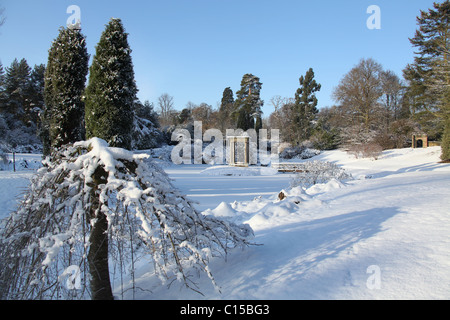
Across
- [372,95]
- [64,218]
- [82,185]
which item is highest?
[372,95]

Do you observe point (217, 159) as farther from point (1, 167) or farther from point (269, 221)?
point (269, 221)

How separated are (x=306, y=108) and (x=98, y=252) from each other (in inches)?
1281

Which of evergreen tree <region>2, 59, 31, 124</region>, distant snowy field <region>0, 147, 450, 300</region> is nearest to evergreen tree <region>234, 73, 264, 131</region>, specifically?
evergreen tree <region>2, 59, 31, 124</region>

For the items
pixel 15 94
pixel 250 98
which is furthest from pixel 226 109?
pixel 15 94

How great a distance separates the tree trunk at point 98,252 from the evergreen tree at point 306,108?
104 feet

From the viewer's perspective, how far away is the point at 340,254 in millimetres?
2559

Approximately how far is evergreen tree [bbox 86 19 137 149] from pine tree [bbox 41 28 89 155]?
6.33ft

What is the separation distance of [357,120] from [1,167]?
1171 inches

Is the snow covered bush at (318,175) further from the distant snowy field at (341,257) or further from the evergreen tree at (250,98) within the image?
the evergreen tree at (250,98)

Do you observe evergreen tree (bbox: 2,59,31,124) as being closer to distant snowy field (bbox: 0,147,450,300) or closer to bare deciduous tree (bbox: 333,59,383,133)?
distant snowy field (bbox: 0,147,450,300)

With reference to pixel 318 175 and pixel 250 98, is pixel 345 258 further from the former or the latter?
pixel 250 98

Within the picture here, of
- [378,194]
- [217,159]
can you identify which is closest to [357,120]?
[217,159]

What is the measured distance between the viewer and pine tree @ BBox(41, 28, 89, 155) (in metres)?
9.50

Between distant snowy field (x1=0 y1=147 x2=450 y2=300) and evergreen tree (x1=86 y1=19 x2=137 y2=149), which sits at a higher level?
evergreen tree (x1=86 y1=19 x2=137 y2=149)
